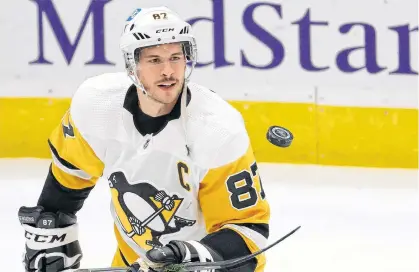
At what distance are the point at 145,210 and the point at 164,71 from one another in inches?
14.5

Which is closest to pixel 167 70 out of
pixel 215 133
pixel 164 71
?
pixel 164 71

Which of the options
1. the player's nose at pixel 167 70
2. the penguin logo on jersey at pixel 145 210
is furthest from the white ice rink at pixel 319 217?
the player's nose at pixel 167 70

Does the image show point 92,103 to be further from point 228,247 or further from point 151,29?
point 228,247

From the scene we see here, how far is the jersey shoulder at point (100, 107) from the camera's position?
274cm

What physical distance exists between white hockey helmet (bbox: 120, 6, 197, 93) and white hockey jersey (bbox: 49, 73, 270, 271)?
12cm

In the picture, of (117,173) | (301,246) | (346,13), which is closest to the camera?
(117,173)

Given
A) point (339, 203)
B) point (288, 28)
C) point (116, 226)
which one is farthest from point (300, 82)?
point (116, 226)

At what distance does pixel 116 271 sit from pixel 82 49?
9.48ft

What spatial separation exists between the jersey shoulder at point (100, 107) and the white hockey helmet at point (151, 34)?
13 centimetres

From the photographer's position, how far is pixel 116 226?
9.71 ft

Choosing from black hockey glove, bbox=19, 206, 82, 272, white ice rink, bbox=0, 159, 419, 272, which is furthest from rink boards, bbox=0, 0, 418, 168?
black hockey glove, bbox=19, 206, 82, 272

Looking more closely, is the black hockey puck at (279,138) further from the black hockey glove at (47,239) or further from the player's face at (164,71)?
the black hockey glove at (47,239)

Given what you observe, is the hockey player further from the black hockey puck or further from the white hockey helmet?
the black hockey puck

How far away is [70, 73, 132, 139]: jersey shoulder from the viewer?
2.74 meters
